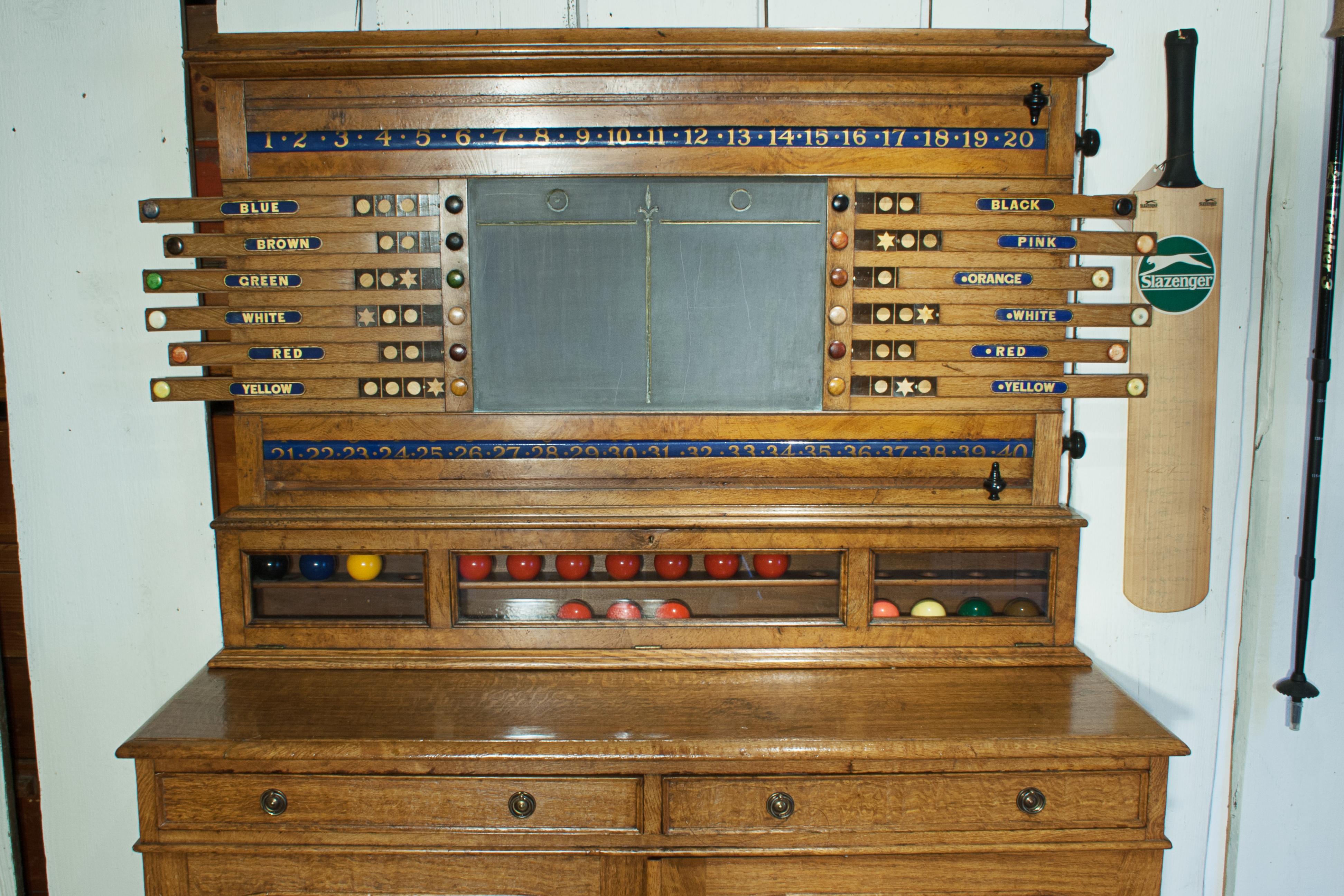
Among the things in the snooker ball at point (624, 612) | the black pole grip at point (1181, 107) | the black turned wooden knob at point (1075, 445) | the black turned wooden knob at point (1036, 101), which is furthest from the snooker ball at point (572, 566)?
the black pole grip at point (1181, 107)

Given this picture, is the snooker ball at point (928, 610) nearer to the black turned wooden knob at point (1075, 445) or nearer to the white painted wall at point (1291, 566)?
the black turned wooden knob at point (1075, 445)

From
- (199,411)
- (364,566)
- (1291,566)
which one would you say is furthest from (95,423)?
(1291,566)

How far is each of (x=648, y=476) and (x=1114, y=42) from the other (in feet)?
5.81

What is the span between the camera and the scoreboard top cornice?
2021 millimetres

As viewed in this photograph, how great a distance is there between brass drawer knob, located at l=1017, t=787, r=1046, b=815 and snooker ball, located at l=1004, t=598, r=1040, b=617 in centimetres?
53

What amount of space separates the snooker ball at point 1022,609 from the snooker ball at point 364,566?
177 cm

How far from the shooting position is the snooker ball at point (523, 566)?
222 cm

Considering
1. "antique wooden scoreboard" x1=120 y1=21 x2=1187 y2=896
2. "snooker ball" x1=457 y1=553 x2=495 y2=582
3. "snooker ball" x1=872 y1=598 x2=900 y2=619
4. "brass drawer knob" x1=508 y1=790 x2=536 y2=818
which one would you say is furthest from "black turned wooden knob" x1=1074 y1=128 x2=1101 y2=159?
"brass drawer knob" x1=508 y1=790 x2=536 y2=818

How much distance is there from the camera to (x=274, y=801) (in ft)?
6.06

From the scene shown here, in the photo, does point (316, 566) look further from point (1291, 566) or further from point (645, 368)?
point (1291, 566)

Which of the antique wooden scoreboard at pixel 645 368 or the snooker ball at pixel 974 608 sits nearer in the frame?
the antique wooden scoreboard at pixel 645 368

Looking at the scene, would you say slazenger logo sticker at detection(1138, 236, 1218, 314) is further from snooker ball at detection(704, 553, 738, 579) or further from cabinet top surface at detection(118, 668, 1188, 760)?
snooker ball at detection(704, 553, 738, 579)

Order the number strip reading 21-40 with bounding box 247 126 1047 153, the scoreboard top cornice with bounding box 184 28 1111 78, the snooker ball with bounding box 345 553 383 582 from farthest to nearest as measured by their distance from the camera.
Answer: the snooker ball with bounding box 345 553 383 582
the number strip reading 21-40 with bounding box 247 126 1047 153
the scoreboard top cornice with bounding box 184 28 1111 78

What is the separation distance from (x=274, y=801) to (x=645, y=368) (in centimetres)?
137
